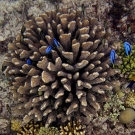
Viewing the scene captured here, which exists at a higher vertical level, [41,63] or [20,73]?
[41,63]

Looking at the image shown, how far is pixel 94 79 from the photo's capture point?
4238 millimetres

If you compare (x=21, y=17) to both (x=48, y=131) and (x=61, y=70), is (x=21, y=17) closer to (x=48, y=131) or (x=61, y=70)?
(x=61, y=70)

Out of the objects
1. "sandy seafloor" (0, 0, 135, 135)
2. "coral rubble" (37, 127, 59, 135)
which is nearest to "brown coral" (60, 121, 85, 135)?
"coral rubble" (37, 127, 59, 135)

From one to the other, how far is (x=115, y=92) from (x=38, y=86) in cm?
190

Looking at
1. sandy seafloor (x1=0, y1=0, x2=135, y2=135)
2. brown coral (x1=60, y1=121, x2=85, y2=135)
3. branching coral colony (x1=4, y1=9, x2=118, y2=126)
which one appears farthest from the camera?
sandy seafloor (x1=0, y1=0, x2=135, y2=135)

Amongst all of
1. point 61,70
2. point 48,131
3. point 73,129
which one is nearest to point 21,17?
point 61,70

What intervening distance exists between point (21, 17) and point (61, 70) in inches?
115

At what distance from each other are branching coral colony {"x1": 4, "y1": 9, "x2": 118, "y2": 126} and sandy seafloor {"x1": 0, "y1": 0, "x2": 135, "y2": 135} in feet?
2.10

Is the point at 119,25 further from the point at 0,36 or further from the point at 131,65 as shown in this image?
the point at 0,36

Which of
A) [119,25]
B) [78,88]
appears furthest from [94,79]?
[119,25]

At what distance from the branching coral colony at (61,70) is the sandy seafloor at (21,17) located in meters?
0.64

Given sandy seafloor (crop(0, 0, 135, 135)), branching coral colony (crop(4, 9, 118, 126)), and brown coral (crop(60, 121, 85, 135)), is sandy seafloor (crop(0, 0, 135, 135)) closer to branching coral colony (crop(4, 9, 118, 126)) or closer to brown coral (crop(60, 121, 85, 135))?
branching coral colony (crop(4, 9, 118, 126))

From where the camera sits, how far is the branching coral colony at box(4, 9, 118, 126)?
4.14 metres

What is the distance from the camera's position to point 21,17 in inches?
247
